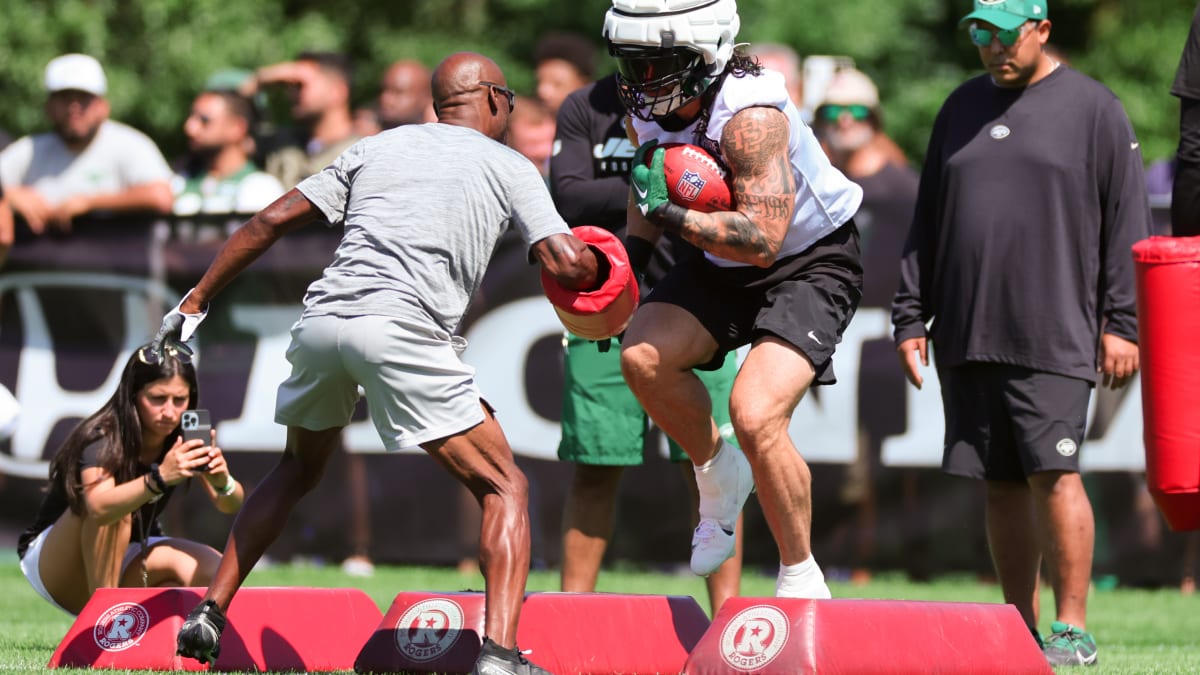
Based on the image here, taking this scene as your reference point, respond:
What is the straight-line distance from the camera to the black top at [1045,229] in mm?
7090

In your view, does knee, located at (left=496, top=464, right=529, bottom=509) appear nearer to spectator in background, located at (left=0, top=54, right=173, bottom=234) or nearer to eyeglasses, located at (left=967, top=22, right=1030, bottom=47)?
eyeglasses, located at (left=967, top=22, right=1030, bottom=47)

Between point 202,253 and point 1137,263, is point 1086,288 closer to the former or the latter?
point 1137,263

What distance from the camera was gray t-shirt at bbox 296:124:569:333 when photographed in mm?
5594

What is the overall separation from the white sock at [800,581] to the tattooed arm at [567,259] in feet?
4.05

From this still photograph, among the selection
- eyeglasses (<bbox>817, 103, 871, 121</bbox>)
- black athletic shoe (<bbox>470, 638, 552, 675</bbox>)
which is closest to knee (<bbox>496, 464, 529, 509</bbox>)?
black athletic shoe (<bbox>470, 638, 552, 675</bbox>)

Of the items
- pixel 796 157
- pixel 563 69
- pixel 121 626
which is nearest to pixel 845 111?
pixel 563 69

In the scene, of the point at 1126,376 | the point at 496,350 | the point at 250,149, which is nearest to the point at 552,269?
the point at 1126,376

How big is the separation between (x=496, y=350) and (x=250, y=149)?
9.44 feet

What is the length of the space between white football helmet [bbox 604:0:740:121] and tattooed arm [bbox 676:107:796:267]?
208mm

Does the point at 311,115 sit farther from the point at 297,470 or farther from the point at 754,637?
the point at 754,637

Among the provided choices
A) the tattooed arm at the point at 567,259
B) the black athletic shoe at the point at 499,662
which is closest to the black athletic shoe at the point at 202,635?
the black athletic shoe at the point at 499,662

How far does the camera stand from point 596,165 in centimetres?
759

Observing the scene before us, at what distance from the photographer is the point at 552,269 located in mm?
5504

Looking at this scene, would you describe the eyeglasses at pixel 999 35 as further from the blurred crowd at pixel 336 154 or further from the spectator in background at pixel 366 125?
the spectator in background at pixel 366 125
